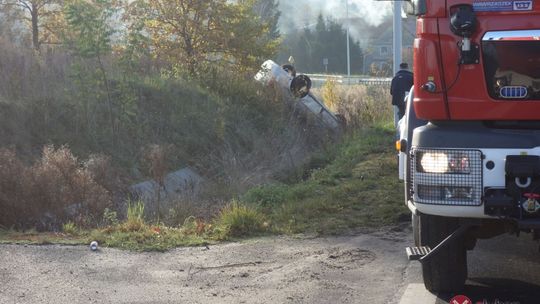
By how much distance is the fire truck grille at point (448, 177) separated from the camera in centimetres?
498

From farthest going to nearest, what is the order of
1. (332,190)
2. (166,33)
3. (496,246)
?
(166,33), (332,190), (496,246)

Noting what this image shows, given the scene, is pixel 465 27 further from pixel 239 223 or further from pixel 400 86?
pixel 400 86

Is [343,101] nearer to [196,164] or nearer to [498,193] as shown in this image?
[196,164]

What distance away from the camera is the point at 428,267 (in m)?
5.69

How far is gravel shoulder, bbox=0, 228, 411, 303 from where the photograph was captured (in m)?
5.73

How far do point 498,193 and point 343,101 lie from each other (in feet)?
61.8


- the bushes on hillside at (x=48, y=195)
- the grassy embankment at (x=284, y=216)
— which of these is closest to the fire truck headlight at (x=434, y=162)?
Answer: the grassy embankment at (x=284, y=216)

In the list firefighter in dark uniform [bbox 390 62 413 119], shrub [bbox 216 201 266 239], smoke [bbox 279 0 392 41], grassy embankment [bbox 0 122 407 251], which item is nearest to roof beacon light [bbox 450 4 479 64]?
grassy embankment [bbox 0 122 407 251]

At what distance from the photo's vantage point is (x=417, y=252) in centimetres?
550

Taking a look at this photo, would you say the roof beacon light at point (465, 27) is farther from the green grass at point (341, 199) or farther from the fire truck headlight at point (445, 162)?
the green grass at point (341, 199)

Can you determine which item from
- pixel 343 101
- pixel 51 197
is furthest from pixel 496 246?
pixel 343 101

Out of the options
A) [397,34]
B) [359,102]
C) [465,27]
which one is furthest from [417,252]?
[359,102]

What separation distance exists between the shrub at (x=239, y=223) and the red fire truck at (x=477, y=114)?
9.45 feet

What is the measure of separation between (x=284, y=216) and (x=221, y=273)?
238cm
